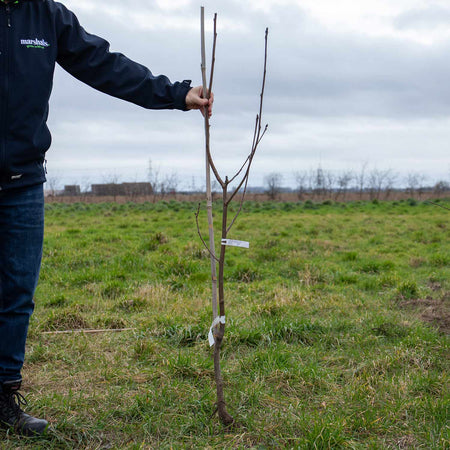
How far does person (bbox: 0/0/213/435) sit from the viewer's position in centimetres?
212

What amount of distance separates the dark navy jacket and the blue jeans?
0.10 m

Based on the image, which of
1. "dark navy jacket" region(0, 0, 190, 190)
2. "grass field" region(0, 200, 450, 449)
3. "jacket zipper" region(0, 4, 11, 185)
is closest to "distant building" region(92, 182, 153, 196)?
"grass field" region(0, 200, 450, 449)

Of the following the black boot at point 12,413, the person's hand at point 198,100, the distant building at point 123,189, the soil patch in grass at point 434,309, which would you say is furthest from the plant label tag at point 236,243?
the distant building at point 123,189

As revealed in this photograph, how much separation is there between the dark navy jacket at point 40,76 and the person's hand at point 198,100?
0.14ft

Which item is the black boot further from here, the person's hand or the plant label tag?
the person's hand

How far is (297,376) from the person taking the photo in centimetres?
296

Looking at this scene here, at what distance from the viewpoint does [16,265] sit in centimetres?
229

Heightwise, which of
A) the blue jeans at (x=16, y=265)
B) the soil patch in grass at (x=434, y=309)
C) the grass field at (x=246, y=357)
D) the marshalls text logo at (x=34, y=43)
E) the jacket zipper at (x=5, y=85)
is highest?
the marshalls text logo at (x=34, y=43)

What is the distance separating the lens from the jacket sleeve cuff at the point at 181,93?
7.78ft

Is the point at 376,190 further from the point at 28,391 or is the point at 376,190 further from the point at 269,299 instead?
the point at 28,391

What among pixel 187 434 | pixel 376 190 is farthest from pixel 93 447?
pixel 376 190

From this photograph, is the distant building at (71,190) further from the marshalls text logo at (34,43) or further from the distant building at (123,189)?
the marshalls text logo at (34,43)

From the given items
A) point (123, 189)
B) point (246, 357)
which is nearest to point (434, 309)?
point (246, 357)

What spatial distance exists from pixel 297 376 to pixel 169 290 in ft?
8.92
